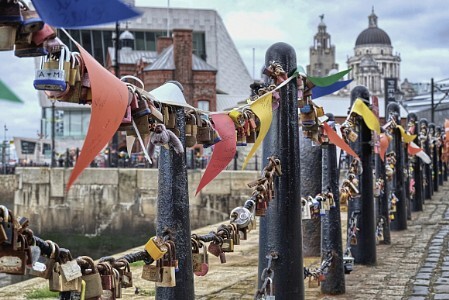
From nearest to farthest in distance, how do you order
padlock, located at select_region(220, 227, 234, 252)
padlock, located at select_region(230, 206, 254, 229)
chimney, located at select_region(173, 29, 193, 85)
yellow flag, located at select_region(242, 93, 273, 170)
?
1. padlock, located at select_region(220, 227, 234, 252)
2. padlock, located at select_region(230, 206, 254, 229)
3. yellow flag, located at select_region(242, 93, 273, 170)
4. chimney, located at select_region(173, 29, 193, 85)

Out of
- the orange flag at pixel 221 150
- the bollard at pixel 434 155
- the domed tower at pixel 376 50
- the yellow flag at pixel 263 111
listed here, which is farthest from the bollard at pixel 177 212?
the domed tower at pixel 376 50

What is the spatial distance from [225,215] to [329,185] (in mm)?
21649

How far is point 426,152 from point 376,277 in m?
12.1

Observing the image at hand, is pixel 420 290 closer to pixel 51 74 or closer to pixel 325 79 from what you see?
pixel 325 79

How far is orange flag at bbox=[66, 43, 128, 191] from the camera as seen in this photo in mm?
2793

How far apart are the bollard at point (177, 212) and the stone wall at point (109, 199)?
79.2 feet

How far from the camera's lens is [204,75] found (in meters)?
47.8

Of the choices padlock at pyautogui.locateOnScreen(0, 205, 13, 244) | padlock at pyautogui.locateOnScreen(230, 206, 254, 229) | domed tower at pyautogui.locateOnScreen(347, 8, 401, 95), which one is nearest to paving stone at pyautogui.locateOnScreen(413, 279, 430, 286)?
padlock at pyautogui.locateOnScreen(230, 206, 254, 229)

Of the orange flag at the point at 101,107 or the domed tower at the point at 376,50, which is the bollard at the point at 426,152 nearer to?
the orange flag at the point at 101,107

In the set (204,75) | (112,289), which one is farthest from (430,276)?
(204,75)

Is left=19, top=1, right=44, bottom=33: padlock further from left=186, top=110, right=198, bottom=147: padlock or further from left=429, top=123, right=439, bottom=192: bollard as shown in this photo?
left=429, top=123, right=439, bottom=192: bollard

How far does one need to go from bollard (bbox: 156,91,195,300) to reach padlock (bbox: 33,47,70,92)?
1298 mm

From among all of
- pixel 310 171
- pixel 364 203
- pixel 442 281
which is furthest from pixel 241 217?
pixel 310 171

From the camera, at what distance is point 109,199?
30.7 m
